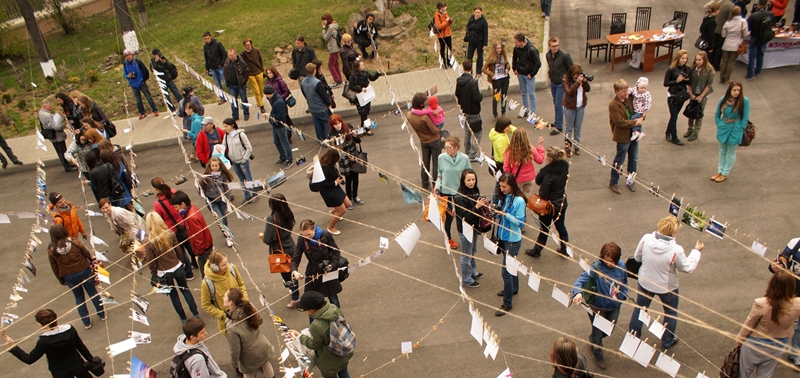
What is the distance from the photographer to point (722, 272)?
7785 mm

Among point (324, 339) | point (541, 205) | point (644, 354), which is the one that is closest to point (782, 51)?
point (541, 205)

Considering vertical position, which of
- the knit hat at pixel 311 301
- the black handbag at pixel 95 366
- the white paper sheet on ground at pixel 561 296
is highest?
the knit hat at pixel 311 301

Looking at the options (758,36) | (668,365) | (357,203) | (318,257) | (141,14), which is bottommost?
(357,203)

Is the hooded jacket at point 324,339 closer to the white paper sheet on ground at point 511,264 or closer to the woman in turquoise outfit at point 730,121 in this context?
the white paper sheet on ground at point 511,264

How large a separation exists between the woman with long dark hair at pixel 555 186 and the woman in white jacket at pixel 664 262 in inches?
50.7

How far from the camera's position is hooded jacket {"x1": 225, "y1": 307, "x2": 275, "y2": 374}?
6.08 metres

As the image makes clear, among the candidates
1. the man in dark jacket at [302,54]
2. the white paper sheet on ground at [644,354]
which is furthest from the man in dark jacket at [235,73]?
the white paper sheet on ground at [644,354]

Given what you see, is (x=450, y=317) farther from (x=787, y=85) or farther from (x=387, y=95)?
(x=787, y=85)

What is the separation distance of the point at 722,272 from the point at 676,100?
3.92 meters

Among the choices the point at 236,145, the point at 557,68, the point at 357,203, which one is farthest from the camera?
the point at 557,68

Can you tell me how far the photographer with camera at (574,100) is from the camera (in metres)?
10.3

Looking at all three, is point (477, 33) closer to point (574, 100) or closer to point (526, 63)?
point (526, 63)

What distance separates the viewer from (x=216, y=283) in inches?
268

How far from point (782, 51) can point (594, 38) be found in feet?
14.0
